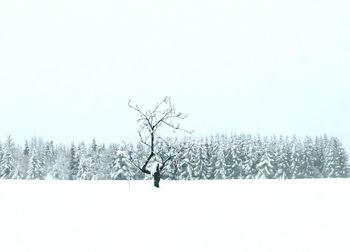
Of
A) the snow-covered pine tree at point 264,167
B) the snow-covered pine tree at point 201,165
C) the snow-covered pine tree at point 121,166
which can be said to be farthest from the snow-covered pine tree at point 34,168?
the snow-covered pine tree at point 264,167

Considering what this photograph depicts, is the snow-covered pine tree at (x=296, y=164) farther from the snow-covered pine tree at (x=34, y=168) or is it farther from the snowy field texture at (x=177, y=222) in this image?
the snowy field texture at (x=177, y=222)

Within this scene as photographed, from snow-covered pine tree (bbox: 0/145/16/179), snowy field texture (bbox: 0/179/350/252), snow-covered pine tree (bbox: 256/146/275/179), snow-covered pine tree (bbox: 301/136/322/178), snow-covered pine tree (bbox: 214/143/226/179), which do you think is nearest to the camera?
snowy field texture (bbox: 0/179/350/252)

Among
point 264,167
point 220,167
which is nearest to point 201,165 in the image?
point 220,167

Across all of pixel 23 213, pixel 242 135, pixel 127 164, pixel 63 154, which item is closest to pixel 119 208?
pixel 23 213

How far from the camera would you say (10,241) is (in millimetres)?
7902

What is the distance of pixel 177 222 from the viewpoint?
9555 millimetres

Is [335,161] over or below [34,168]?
over

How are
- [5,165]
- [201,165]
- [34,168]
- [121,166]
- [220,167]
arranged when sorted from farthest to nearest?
[34,168]
[5,165]
[220,167]
[201,165]
[121,166]

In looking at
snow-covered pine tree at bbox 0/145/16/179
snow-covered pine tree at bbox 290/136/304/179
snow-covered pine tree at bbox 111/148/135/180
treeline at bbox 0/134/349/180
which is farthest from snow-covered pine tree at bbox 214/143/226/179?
snow-covered pine tree at bbox 0/145/16/179

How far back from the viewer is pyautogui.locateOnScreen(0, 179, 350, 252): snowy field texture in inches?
305

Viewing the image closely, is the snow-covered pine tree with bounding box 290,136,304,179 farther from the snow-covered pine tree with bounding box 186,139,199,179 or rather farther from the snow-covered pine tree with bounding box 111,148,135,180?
the snow-covered pine tree with bounding box 111,148,135,180

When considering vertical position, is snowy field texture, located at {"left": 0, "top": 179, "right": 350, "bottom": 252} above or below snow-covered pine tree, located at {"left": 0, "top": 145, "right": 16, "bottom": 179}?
below

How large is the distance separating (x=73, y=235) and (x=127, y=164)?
5931 centimetres

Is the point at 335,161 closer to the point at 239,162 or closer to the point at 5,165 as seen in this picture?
the point at 239,162
